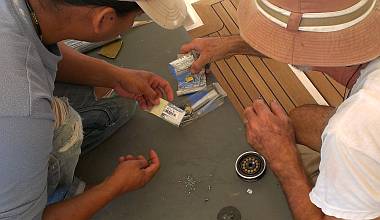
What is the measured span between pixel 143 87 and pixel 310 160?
637mm

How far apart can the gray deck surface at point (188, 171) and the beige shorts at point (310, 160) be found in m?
0.12

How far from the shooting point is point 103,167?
1.61 m

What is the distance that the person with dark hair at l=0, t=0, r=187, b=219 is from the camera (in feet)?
3.32

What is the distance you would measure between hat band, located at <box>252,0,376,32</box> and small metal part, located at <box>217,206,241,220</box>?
643 mm

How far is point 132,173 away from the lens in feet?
4.74

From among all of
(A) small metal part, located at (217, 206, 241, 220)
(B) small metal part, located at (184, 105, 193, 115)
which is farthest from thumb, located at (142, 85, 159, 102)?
(A) small metal part, located at (217, 206, 241, 220)

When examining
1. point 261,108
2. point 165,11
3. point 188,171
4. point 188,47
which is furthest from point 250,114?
point 165,11

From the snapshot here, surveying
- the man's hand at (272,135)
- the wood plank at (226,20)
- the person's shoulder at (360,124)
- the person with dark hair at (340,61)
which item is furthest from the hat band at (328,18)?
the wood plank at (226,20)

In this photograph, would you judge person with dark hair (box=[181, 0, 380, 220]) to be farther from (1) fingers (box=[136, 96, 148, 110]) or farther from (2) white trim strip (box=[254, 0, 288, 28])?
(1) fingers (box=[136, 96, 148, 110])

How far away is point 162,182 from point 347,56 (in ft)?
2.53

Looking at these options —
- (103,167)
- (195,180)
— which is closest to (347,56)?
(195,180)

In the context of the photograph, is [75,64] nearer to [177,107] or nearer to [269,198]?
[177,107]

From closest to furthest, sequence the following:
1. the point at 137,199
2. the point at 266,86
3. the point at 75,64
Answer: the point at 137,199 < the point at 75,64 < the point at 266,86

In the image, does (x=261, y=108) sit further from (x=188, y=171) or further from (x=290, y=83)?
(x=290, y=83)
